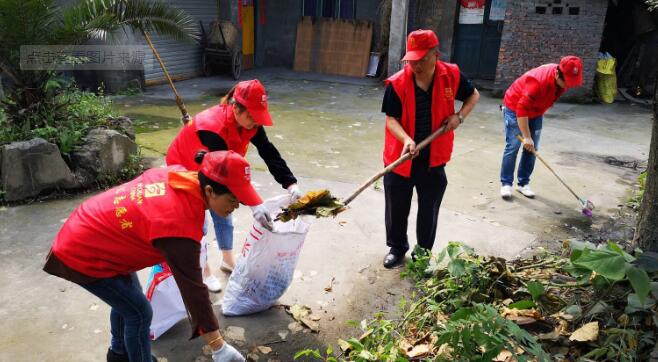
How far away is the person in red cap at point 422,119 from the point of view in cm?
353

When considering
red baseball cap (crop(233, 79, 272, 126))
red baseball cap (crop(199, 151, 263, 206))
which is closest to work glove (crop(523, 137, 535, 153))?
red baseball cap (crop(233, 79, 272, 126))

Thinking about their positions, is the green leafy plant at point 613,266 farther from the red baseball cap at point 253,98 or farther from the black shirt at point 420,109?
the red baseball cap at point 253,98

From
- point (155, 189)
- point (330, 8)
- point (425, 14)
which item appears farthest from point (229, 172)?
point (330, 8)

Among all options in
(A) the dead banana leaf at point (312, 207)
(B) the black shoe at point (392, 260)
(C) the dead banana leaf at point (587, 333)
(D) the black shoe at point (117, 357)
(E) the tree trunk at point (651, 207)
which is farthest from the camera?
(B) the black shoe at point (392, 260)

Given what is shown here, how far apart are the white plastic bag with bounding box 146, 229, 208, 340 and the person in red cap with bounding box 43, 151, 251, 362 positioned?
51 cm

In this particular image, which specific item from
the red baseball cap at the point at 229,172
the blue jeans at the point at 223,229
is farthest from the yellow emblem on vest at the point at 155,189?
the blue jeans at the point at 223,229

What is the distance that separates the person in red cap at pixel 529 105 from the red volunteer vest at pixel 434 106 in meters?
1.81

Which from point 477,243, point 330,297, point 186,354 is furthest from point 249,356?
point 477,243

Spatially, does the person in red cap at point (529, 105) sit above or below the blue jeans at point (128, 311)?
above

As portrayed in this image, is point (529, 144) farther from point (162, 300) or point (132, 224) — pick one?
point (132, 224)

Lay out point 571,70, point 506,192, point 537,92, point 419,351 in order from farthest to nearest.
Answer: point 506,192, point 537,92, point 571,70, point 419,351

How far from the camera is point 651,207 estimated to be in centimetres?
308

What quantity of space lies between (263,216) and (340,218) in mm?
2084

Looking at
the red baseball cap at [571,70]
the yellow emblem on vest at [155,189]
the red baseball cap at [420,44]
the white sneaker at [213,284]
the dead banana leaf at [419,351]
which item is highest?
the red baseball cap at [420,44]
